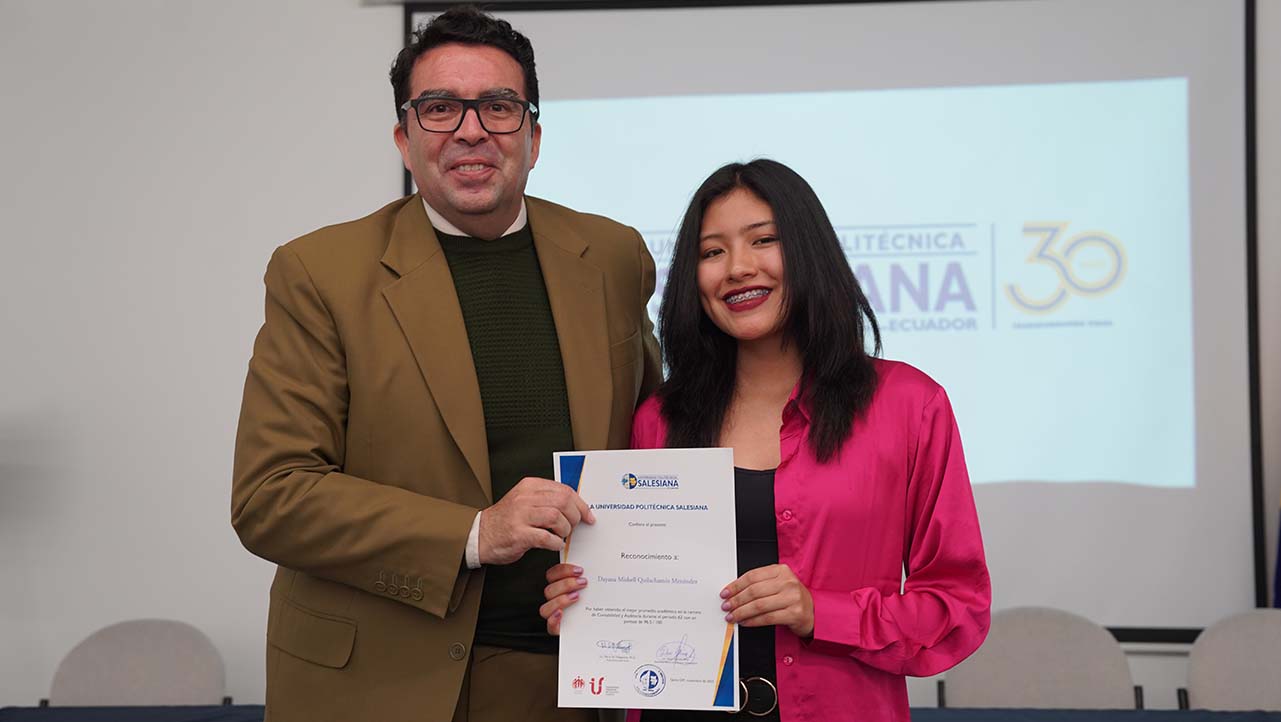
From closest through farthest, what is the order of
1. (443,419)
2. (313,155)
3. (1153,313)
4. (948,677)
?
1. (443,419)
2. (948,677)
3. (1153,313)
4. (313,155)

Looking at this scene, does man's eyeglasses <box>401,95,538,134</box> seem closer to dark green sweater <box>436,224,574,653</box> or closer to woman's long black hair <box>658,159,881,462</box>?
dark green sweater <box>436,224,574,653</box>

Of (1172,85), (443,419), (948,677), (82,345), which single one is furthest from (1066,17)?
(82,345)

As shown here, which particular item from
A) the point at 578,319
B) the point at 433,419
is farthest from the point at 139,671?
the point at 578,319

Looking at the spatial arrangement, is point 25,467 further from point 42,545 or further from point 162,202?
point 162,202

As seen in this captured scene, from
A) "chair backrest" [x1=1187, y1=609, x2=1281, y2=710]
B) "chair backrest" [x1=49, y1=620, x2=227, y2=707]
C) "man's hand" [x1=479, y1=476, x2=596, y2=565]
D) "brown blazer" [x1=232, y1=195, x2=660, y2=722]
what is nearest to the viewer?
"man's hand" [x1=479, y1=476, x2=596, y2=565]

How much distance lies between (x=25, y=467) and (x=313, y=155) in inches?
82.8

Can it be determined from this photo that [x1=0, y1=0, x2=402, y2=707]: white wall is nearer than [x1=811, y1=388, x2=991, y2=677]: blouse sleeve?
No

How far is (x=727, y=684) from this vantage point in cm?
195

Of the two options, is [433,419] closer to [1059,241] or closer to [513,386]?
[513,386]

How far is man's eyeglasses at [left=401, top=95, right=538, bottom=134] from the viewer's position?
2.29 metres

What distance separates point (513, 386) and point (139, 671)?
2971 mm

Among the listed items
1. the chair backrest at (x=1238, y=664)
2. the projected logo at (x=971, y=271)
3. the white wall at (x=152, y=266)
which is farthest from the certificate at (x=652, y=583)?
the white wall at (x=152, y=266)

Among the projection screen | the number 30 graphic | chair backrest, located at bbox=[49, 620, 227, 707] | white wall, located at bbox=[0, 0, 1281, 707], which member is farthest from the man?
the number 30 graphic

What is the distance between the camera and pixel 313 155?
520 centimetres
